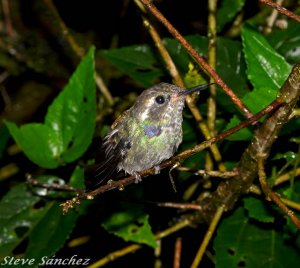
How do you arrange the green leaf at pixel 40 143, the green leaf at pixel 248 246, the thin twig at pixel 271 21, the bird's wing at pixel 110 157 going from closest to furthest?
the bird's wing at pixel 110 157
the green leaf at pixel 248 246
the green leaf at pixel 40 143
the thin twig at pixel 271 21

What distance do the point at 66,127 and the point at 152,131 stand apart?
767mm

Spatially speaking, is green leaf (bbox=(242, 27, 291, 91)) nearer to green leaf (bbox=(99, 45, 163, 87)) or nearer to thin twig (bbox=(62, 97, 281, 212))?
thin twig (bbox=(62, 97, 281, 212))

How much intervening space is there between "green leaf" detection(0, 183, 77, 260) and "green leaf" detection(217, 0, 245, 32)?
157 cm

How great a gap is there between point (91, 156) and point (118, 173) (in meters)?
1.04

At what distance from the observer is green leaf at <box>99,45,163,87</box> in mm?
3039

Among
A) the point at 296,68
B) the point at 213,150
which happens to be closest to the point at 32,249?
the point at 213,150

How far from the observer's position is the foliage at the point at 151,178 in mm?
2551

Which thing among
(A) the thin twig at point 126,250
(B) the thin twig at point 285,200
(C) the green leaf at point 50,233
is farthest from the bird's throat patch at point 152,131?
(A) the thin twig at point 126,250

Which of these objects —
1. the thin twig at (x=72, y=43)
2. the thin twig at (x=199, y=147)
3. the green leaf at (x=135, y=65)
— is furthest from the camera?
the thin twig at (x=72, y=43)

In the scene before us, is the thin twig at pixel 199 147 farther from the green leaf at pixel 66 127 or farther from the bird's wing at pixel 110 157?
the green leaf at pixel 66 127

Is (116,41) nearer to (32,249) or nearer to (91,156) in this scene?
(91,156)

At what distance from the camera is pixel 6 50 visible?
15.5 ft

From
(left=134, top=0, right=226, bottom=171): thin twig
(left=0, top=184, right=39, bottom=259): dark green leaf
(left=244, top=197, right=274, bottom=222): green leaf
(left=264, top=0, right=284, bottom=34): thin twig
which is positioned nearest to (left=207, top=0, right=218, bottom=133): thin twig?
(left=134, top=0, right=226, bottom=171): thin twig

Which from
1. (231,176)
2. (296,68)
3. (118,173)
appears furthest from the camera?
(118,173)
